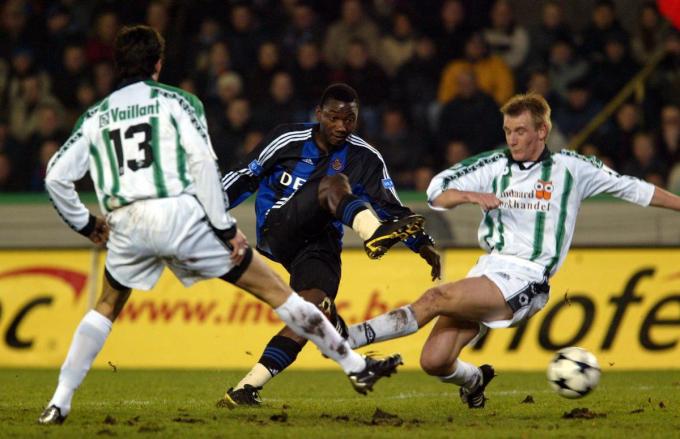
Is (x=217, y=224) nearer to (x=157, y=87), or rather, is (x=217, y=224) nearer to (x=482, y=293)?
(x=157, y=87)

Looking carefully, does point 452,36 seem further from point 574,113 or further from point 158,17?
point 158,17

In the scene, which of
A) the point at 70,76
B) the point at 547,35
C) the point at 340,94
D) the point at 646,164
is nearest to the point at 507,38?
the point at 547,35

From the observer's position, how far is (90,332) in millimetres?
6266

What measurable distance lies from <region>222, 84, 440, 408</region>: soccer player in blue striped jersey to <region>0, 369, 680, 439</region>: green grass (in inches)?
17.7

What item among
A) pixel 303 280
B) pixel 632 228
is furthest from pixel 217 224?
pixel 632 228

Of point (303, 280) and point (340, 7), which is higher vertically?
Answer: point (340, 7)

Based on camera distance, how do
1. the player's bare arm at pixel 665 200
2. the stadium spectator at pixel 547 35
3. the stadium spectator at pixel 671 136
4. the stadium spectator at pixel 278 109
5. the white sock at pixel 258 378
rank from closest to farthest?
the player's bare arm at pixel 665 200 → the white sock at pixel 258 378 → the stadium spectator at pixel 671 136 → the stadium spectator at pixel 278 109 → the stadium spectator at pixel 547 35

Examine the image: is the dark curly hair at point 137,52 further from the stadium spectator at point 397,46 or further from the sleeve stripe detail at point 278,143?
the stadium spectator at point 397,46

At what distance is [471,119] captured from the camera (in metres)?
12.9

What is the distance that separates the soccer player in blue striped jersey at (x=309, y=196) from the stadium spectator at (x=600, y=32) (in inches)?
250

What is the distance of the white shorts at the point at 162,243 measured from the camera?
239 inches

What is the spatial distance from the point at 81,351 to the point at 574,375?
9.20ft

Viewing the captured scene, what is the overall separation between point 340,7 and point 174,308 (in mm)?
5242

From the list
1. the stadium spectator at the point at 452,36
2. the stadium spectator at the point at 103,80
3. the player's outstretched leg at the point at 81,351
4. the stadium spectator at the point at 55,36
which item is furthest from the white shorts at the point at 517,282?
the stadium spectator at the point at 55,36
